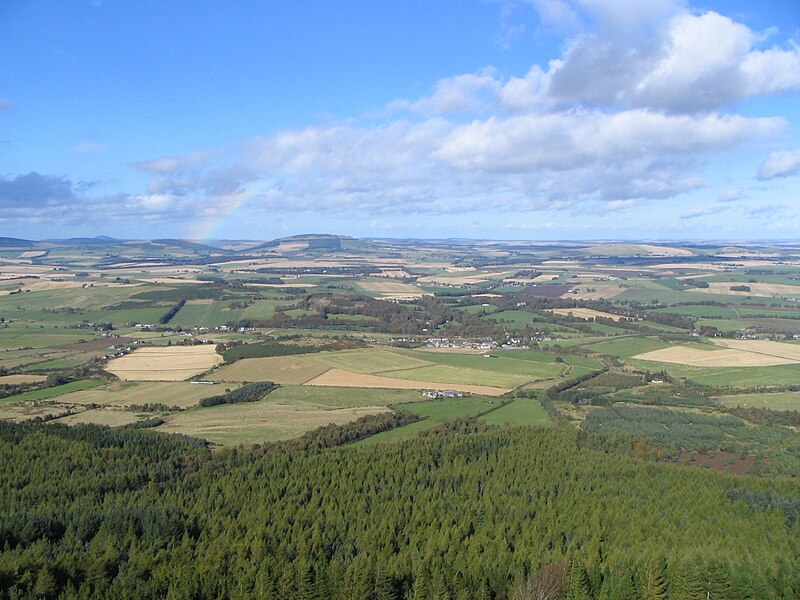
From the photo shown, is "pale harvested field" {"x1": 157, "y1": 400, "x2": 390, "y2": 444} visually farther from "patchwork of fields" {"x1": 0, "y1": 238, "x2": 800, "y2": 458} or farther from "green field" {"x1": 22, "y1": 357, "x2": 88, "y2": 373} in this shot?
"green field" {"x1": 22, "y1": 357, "x2": 88, "y2": 373}

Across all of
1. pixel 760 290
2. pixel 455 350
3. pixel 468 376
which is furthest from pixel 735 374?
pixel 760 290

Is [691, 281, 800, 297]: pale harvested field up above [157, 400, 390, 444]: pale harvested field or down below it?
above

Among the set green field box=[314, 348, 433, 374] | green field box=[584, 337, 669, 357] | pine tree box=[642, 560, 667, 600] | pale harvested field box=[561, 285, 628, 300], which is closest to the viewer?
pine tree box=[642, 560, 667, 600]

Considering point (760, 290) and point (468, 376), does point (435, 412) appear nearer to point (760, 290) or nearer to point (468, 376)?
point (468, 376)

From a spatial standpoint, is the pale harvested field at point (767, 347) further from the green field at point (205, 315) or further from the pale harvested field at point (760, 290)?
the green field at point (205, 315)

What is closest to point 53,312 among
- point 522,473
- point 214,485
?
point 214,485

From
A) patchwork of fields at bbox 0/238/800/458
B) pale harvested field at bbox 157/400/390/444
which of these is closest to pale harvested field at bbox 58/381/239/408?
patchwork of fields at bbox 0/238/800/458

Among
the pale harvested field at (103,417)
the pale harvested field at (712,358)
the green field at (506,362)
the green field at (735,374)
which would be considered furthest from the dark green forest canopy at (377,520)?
the pale harvested field at (712,358)
